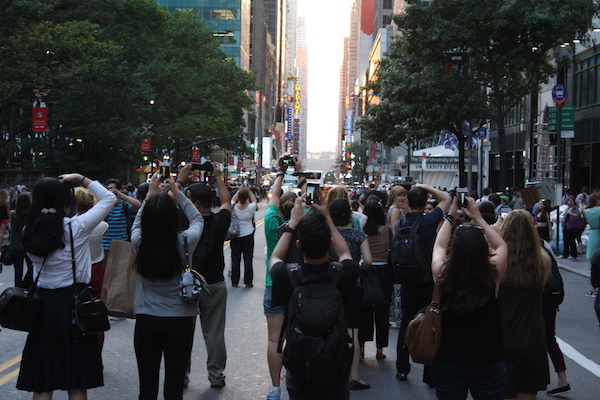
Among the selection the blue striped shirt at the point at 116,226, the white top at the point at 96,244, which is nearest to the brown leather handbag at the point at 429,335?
the white top at the point at 96,244

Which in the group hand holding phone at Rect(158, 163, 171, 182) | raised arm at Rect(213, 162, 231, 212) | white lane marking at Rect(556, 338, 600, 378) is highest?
hand holding phone at Rect(158, 163, 171, 182)

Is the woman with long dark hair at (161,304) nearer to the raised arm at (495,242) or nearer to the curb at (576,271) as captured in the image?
the raised arm at (495,242)

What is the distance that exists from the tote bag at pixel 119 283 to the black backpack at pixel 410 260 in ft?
8.27

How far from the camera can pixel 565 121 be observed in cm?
2650

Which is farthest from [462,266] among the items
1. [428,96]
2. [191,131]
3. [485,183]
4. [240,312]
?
[485,183]

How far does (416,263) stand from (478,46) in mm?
22938

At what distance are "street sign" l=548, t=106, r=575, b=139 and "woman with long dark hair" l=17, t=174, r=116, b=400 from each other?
23843 millimetres

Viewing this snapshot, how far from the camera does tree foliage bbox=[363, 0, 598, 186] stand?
85.6 feet

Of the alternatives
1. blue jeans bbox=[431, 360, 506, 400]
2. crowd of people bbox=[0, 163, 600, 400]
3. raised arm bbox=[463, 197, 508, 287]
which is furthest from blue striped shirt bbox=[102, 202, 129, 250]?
blue jeans bbox=[431, 360, 506, 400]

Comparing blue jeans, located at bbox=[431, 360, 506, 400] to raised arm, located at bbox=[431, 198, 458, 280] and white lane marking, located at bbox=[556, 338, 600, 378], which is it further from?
white lane marking, located at bbox=[556, 338, 600, 378]

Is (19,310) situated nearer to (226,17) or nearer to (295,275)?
(295,275)

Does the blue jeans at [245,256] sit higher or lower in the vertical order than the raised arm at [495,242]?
lower

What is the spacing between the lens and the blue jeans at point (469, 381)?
14.3 feet

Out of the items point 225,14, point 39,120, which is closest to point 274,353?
point 39,120
